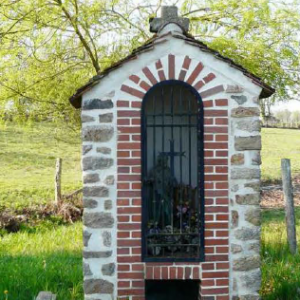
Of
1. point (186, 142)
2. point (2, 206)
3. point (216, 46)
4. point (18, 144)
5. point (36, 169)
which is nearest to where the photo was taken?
point (186, 142)

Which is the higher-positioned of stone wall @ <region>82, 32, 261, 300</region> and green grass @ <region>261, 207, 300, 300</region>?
stone wall @ <region>82, 32, 261, 300</region>

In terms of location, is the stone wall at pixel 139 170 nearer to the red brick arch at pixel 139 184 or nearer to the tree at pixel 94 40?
the red brick arch at pixel 139 184

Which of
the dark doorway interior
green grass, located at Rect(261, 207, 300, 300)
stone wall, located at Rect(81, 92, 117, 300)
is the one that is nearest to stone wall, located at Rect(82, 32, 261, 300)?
stone wall, located at Rect(81, 92, 117, 300)

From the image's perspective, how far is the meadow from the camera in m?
6.21

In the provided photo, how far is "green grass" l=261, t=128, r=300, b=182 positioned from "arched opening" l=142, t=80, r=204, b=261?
1273cm

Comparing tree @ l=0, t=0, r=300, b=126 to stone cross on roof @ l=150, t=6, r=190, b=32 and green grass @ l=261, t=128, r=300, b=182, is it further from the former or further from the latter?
green grass @ l=261, t=128, r=300, b=182

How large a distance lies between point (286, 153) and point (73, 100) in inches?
826

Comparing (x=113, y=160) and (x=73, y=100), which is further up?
(x=73, y=100)

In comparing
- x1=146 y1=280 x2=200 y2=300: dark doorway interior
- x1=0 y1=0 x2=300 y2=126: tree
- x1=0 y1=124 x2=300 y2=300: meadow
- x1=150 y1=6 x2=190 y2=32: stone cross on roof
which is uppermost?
x1=0 y1=0 x2=300 y2=126: tree

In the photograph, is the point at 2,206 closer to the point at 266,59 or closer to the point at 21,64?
the point at 21,64

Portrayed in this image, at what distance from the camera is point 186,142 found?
6.19 metres

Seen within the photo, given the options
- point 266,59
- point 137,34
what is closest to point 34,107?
point 137,34

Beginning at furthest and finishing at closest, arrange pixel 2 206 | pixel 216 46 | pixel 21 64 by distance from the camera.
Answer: pixel 2 206
pixel 21 64
pixel 216 46

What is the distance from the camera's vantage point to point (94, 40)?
34.7 ft
